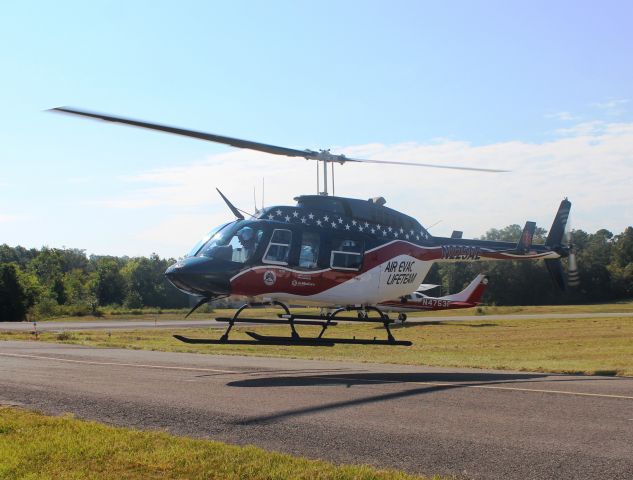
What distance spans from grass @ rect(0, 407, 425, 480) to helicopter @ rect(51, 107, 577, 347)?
6.67m

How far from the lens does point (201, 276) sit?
15570 millimetres

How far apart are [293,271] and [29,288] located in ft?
242

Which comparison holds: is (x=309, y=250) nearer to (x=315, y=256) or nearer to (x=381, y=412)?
(x=315, y=256)

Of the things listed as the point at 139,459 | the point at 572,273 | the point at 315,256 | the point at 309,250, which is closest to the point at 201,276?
the point at 309,250

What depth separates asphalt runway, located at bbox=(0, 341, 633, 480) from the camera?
291 inches

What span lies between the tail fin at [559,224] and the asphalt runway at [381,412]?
7.86 metres

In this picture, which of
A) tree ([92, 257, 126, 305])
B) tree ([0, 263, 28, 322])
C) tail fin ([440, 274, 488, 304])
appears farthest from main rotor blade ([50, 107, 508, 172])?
tree ([92, 257, 126, 305])

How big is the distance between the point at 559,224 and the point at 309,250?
9.37 m

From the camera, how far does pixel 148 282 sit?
320 feet

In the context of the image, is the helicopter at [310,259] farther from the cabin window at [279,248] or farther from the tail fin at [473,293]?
the tail fin at [473,293]

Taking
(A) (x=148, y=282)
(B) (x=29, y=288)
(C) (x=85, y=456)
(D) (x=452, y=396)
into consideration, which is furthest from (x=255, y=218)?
(A) (x=148, y=282)

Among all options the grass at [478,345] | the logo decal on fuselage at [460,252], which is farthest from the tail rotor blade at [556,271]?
the logo decal on fuselage at [460,252]

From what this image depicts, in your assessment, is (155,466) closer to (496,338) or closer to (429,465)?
(429,465)

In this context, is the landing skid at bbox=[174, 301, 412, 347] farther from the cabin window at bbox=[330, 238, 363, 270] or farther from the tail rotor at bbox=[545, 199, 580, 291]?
the tail rotor at bbox=[545, 199, 580, 291]
